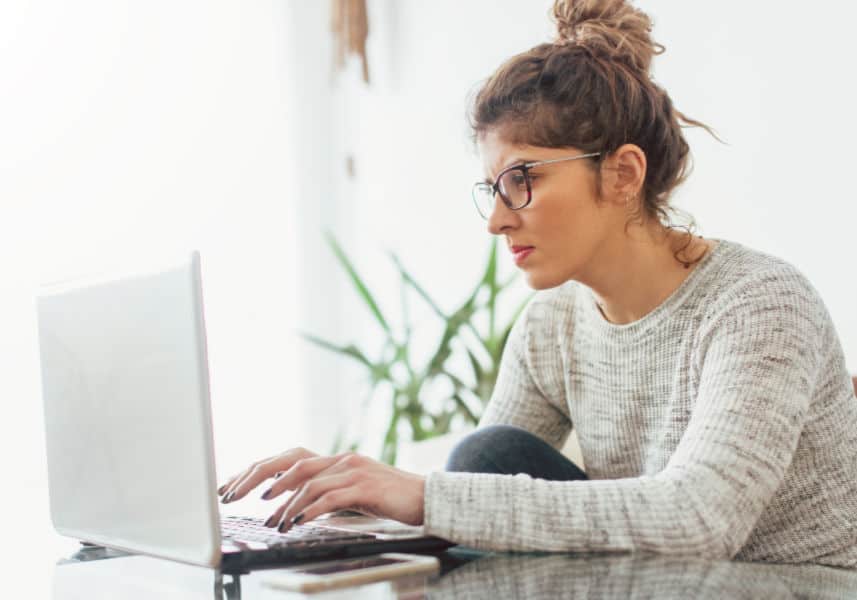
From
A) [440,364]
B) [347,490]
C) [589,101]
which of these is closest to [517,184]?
[589,101]

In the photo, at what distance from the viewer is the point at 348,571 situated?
2.62 ft

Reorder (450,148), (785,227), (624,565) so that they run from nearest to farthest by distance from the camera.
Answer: (624,565)
(785,227)
(450,148)

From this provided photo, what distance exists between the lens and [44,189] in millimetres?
2658

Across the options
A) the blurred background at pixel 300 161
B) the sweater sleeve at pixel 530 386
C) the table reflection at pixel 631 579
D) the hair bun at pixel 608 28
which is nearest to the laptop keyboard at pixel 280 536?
the table reflection at pixel 631 579

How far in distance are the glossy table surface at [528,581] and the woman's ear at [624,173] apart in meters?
0.52

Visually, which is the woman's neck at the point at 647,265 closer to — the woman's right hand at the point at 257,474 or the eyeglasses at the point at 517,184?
the eyeglasses at the point at 517,184

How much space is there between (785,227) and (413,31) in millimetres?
1487

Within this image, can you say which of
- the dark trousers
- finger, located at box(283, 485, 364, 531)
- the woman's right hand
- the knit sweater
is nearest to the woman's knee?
the dark trousers

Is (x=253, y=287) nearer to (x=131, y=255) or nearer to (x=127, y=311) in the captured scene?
(x=131, y=255)

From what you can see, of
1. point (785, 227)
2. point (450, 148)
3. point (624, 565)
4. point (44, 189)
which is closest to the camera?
point (624, 565)

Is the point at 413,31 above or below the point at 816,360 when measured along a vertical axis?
above

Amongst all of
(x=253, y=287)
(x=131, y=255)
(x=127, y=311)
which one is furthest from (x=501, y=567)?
(x=253, y=287)

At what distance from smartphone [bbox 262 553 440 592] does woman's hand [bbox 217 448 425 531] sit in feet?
0.15

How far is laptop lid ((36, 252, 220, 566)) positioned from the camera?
0.80 metres
